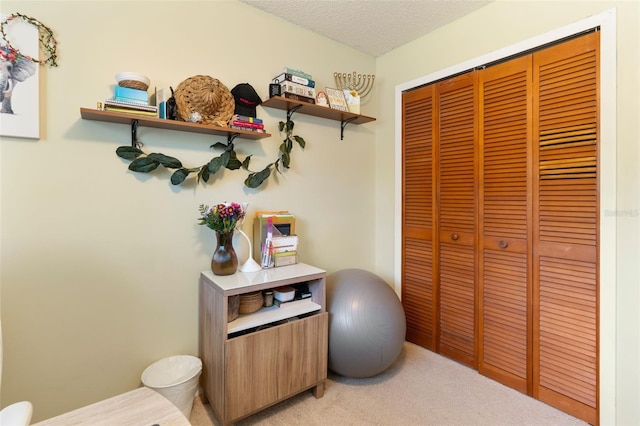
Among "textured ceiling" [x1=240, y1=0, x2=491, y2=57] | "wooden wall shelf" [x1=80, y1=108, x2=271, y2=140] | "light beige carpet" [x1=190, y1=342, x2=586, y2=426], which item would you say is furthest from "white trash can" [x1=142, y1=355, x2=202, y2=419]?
"textured ceiling" [x1=240, y1=0, x2=491, y2=57]

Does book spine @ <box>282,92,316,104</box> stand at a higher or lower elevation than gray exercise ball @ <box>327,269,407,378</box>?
higher

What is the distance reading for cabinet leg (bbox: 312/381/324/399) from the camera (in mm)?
1916

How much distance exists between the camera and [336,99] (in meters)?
2.43

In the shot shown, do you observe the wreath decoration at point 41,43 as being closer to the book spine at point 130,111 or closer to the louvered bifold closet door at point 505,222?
the book spine at point 130,111

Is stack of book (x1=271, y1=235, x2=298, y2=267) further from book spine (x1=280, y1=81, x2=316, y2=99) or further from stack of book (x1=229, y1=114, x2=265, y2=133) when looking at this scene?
book spine (x1=280, y1=81, x2=316, y2=99)

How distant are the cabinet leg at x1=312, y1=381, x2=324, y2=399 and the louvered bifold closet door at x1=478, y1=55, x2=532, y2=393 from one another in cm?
111

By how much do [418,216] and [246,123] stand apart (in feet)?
4.90

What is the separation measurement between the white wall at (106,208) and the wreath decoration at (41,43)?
0.12 ft

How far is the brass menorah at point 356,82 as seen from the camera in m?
2.64

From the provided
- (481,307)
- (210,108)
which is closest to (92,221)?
(210,108)

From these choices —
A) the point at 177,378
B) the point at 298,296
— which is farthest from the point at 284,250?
the point at 177,378
